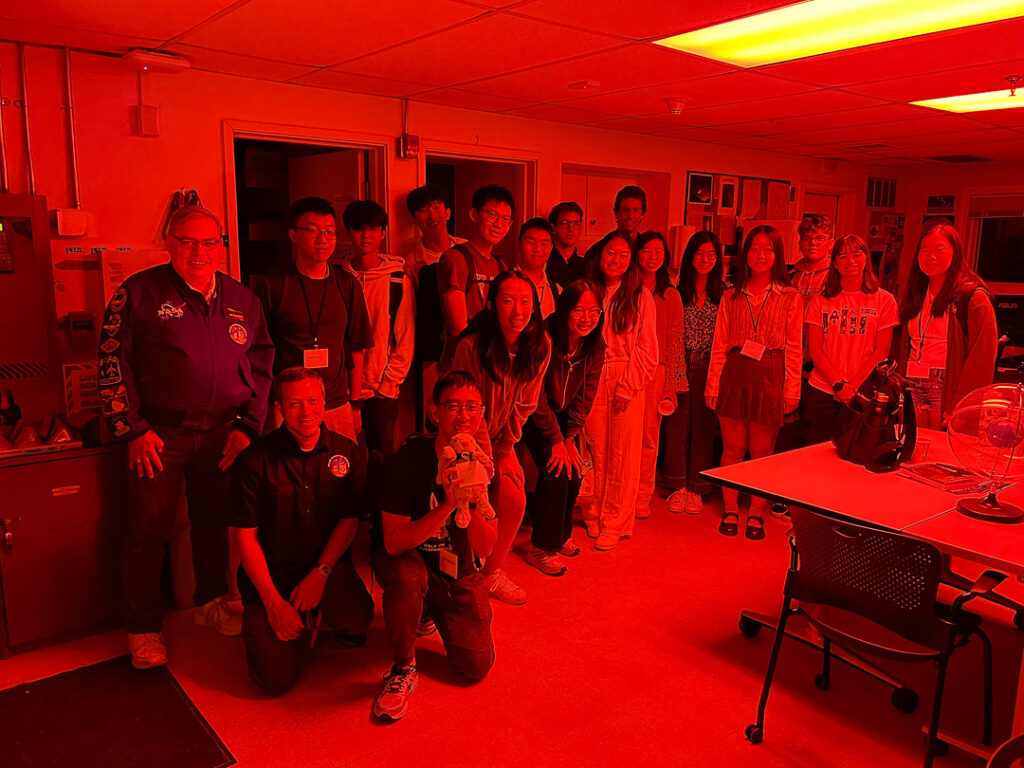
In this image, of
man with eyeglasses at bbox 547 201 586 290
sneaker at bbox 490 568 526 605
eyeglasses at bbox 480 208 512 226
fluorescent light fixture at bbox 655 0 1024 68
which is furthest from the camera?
man with eyeglasses at bbox 547 201 586 290

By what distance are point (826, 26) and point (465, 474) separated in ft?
7.41

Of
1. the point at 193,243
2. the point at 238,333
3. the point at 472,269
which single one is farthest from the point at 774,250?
the point at 193,243

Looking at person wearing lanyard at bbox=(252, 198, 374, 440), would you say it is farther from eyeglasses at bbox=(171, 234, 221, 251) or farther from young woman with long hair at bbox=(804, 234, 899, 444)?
young woman with long hair at bbox=(804, 234, 899, 444)

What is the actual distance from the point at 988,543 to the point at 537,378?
1616 mm

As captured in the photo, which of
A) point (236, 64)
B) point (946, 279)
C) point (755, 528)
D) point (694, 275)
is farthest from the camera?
point (694, 275)

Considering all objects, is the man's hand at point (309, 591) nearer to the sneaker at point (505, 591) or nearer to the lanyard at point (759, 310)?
the sneaker at point (505, 591)

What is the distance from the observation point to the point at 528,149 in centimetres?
455

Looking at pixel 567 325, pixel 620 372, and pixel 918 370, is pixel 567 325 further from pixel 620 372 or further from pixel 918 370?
pixel 918 370

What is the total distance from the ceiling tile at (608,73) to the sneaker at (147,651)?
2.69m

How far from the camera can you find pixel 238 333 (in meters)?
2.74

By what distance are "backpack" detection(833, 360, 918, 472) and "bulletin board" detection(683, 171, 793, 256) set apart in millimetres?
3114

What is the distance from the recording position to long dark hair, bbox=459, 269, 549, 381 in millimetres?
2930

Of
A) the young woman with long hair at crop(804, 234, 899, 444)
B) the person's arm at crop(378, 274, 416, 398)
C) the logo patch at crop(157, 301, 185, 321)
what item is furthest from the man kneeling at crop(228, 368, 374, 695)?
the young woman with long hair at crop(804, 234, 899, 444)

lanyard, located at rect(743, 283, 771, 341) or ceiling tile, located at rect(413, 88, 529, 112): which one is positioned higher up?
ceiling tile, located at rect(413, 88, 529, 112)
